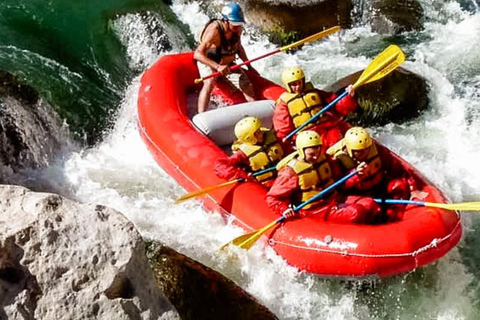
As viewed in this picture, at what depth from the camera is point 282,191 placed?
5605mm

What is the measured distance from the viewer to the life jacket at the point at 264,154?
6047 millimetres

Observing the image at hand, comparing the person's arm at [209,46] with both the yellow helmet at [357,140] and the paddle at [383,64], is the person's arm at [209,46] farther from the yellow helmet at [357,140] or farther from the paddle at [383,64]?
the yellow helmet at [357,140]

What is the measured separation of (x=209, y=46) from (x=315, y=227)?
8.12ft

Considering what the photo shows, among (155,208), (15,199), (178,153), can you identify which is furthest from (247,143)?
(15,199)

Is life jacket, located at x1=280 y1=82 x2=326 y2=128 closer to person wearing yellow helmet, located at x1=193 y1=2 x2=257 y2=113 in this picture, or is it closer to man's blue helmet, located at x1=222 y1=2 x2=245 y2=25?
person wearing yellow helmet, located at x1=193 y1=2 x2=257 y2=113

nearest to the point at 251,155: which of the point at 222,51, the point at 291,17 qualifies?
the point at 222,51

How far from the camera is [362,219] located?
554 cm

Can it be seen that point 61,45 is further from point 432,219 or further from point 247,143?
point 432,219

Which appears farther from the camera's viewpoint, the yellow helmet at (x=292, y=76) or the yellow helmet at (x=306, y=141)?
the yellow helmet at (x=292, y=76)

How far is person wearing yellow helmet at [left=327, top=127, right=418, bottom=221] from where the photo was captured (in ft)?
18.7

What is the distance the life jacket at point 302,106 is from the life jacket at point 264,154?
412 millimetres

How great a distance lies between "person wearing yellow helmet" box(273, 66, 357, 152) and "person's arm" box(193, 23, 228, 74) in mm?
830

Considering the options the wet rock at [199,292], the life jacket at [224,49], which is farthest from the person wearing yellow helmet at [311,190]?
the life jacket at [224,49]

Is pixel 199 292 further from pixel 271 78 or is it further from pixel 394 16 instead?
pixel 394 16
